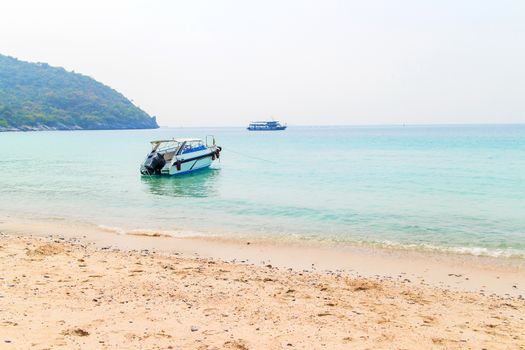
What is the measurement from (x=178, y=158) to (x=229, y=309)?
1105 inches

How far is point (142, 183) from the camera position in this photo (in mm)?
29688

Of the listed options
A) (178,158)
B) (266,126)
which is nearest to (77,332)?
(178,158)

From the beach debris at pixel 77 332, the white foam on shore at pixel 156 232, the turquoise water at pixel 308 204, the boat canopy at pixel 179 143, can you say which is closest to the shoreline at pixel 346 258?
the white foam on shore at pixel 156 232

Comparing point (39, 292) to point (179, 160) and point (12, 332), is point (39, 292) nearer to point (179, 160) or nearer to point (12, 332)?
point (12, 332)

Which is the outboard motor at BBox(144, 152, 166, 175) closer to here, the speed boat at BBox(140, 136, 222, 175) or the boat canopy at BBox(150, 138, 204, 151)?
the speed boat at BBox(140, 136, 222, 175)

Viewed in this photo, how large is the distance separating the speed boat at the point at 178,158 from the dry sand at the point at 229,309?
2361 cm

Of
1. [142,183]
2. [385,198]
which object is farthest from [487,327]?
[142,183]

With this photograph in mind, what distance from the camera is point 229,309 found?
7316 mm

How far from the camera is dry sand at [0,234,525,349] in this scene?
612 centimetres

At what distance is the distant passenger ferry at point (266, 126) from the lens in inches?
6796

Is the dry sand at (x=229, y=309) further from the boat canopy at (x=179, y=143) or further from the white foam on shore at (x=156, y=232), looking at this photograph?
the boat canopy at (x=179, y=143)

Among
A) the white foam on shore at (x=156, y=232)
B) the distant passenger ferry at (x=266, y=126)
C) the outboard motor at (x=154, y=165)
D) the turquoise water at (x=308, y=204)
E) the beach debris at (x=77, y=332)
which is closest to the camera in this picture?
the beach debris at (x=77, y=332)

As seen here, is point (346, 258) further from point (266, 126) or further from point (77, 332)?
point (266, 126)

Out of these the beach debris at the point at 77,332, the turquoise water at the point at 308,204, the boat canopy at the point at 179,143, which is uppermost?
the boat canopy at the point at 179,143
